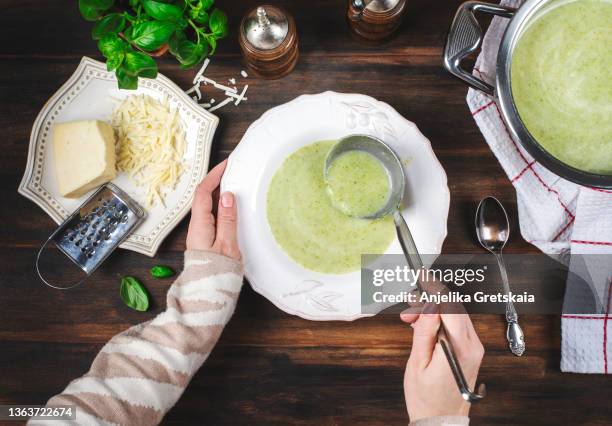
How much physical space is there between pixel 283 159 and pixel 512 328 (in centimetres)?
72

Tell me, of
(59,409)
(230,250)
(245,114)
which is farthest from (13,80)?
(59,409)

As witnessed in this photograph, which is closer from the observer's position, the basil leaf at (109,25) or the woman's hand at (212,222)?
the basil leaf at (109,25)

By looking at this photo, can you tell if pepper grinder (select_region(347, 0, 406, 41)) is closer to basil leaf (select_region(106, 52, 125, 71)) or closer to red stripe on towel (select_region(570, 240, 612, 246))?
basil leaf (select_region(106, 52, 125, 71))

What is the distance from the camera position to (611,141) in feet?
3.28

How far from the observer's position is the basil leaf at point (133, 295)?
1226mm

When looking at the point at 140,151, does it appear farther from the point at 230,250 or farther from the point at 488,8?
the point at 488,8

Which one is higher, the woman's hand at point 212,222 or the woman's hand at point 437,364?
the woman's hand at point 212,222

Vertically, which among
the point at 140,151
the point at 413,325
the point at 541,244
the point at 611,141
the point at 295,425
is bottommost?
the point at 295,425

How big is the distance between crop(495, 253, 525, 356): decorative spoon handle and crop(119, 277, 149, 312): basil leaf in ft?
3.00

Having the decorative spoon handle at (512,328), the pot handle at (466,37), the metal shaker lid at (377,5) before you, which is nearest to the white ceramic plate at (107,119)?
the metal shaker lid at (377,5)

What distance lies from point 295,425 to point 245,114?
2.72ft

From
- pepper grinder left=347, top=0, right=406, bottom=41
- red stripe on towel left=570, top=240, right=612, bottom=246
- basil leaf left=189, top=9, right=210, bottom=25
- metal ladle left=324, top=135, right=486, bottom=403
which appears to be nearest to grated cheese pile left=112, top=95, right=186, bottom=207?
basil leaf left=189, top=9, right=210, bottom=25

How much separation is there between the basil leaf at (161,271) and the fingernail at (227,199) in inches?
9.1

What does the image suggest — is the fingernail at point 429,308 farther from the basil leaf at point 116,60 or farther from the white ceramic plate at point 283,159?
the basil leaf at point 116,60
